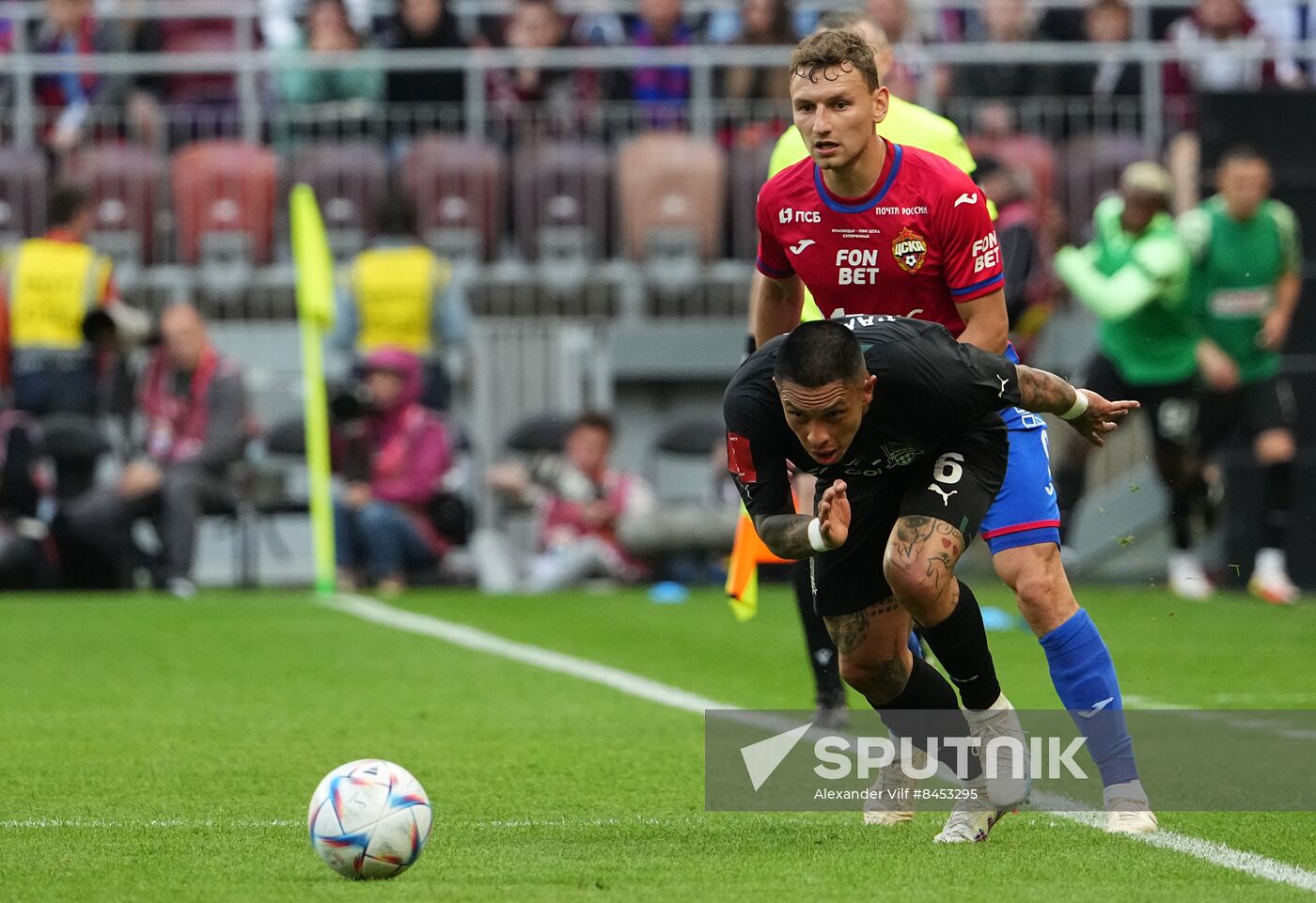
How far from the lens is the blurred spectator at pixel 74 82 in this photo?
17656 mm

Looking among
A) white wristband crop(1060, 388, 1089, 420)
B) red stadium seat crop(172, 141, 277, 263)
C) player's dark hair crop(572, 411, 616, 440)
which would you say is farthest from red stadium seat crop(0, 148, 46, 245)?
Answer: white wristband crop(1060, 388, 1089, 420)

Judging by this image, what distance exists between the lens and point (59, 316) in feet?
49.5

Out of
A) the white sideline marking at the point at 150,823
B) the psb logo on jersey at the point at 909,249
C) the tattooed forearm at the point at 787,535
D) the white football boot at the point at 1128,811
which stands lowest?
the white sideline marking at the point at 150,823

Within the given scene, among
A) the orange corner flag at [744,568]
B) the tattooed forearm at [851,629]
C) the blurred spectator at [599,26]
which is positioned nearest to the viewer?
the tattooed forearm at [851,629]

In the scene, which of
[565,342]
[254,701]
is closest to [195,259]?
[565,342]

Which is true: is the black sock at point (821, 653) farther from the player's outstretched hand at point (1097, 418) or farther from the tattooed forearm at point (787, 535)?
the tattooed forearm at point (787, 535)

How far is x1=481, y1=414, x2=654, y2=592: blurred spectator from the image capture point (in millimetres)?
14969

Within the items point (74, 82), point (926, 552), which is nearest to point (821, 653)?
point (926, 552)

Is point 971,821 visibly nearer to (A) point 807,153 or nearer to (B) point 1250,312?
(A) point 807,153

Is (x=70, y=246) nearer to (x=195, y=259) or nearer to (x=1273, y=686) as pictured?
(x=195, y=259)

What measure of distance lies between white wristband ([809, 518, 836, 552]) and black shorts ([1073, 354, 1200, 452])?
8.95m

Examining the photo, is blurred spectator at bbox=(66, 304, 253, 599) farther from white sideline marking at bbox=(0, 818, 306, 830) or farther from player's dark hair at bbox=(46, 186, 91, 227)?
white sideline marking at bbox=(0, 818, 306, 830)

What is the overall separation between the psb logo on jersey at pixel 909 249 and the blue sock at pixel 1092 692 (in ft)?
3.25

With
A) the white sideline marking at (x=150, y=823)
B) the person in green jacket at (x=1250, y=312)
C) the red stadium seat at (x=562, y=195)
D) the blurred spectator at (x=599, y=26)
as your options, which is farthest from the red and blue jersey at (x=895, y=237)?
the blurred spectator at (x=599, y=26)
